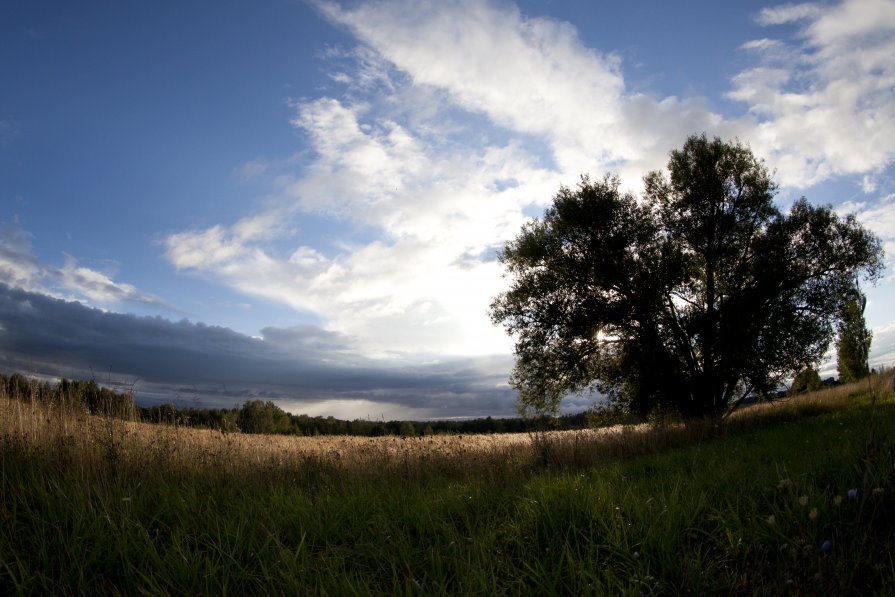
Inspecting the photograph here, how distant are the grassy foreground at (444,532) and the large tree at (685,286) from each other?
55.2ft

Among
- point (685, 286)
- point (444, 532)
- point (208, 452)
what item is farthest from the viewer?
point (685, 286)

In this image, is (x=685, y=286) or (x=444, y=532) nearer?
(x=444, y=532)

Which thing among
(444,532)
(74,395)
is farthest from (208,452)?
(444,532)

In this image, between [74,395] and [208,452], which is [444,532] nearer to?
[208,452]

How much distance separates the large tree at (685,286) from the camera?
861 inches

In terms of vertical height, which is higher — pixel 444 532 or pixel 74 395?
pixel 74 395

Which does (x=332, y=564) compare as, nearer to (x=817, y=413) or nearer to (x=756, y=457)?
(x=756, y=457)

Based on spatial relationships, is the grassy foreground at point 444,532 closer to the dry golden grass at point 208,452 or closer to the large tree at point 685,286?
the dry golden grass at point 208,452

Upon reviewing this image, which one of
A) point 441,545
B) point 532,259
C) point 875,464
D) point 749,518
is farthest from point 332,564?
point 532,259

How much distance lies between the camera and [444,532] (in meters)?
4.71

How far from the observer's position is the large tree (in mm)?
21859

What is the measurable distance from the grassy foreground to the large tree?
16822 millimetres

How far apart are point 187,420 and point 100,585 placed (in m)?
6.64

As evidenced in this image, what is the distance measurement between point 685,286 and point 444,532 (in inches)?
890
